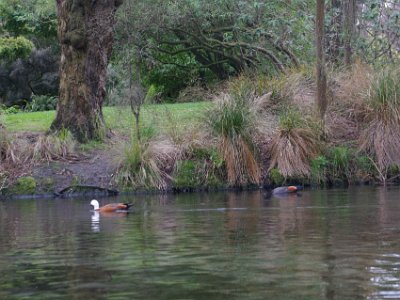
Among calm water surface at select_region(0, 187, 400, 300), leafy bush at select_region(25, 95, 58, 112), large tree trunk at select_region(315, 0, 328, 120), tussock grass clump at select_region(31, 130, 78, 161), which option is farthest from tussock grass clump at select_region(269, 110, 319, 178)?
leafy bush at select_region(25, 95, 58, 112)

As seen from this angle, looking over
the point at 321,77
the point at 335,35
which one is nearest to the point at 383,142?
the point at 321,77

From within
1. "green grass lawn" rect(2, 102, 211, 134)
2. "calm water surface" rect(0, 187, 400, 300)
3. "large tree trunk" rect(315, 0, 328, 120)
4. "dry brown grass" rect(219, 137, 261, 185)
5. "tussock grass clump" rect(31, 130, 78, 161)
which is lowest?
"calm water surface" rect(0, 187, 400, 300)

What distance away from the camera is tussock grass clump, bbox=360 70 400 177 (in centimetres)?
2294

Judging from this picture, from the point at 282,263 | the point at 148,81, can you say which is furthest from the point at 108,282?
the point at 148,81

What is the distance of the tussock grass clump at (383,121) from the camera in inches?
903

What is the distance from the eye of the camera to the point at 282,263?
393 inches

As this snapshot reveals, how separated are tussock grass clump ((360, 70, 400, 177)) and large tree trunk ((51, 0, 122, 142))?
726cm

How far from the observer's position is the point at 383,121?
77.0 feet

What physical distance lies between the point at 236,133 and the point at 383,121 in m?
4.05

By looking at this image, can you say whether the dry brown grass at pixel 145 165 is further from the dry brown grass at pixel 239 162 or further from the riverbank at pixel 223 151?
the dry brown grass at pixel 239 162

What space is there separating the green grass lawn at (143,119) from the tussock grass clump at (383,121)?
14.5 feet

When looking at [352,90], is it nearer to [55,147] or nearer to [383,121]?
[383,121]

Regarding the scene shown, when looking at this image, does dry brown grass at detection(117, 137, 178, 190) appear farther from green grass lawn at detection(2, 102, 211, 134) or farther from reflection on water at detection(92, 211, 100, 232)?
reflection on water at detection(92, 211, 100, 232)

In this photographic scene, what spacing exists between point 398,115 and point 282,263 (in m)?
14.2
